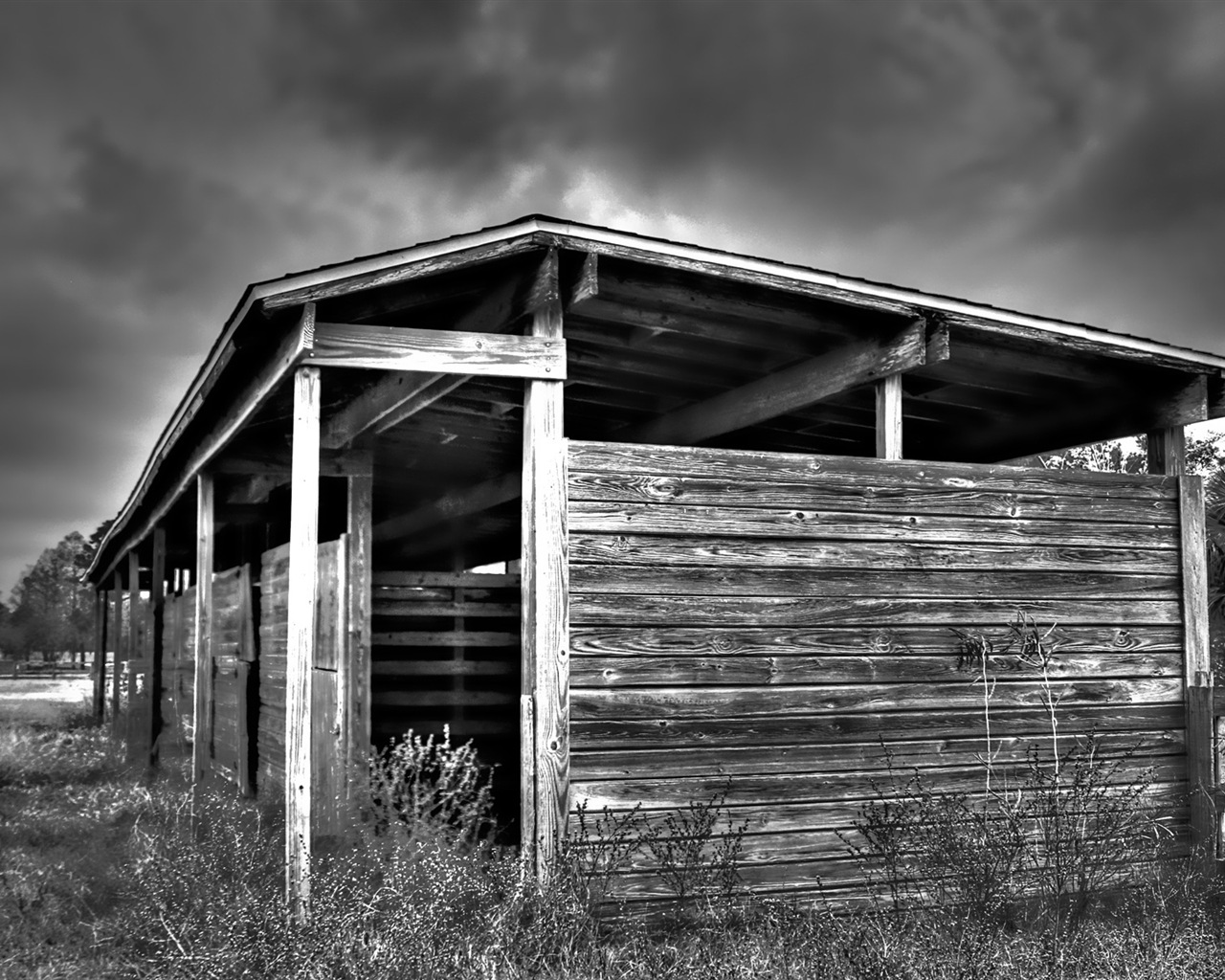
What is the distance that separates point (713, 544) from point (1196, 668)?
363 centimetres

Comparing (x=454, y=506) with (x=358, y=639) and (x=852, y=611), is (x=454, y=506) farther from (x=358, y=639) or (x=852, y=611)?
(x=852, y=611)

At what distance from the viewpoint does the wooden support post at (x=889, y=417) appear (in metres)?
7.21

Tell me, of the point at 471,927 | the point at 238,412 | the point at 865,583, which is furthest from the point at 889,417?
the point at 238,412

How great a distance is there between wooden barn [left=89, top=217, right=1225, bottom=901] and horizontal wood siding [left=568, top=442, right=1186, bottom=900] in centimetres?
2

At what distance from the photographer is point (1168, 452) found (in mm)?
8211

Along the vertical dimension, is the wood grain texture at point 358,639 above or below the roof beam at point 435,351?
below

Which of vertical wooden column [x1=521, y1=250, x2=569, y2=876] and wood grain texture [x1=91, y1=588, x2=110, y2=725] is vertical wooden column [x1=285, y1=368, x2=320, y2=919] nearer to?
vertical wooden column [x1=521, y1=250, x2=569, y2=876]

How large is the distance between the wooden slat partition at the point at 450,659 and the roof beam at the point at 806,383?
2.27 m

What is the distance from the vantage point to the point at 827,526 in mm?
6910

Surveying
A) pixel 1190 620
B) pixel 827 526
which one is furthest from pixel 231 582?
pixel 1190 620

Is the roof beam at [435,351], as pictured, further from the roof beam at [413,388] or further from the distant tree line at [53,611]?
the distant tree line at [53,611]

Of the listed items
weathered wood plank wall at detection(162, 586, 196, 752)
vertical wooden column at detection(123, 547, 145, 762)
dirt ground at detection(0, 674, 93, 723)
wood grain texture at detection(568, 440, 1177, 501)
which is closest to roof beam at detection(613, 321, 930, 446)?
wood grain texture at detection(568, 440, 1177, 501)

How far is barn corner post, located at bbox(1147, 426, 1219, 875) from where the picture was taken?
7.62 metres

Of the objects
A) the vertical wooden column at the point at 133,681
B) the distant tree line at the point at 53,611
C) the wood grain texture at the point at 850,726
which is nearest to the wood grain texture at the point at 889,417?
the wood grain texture at the point at 850,726
